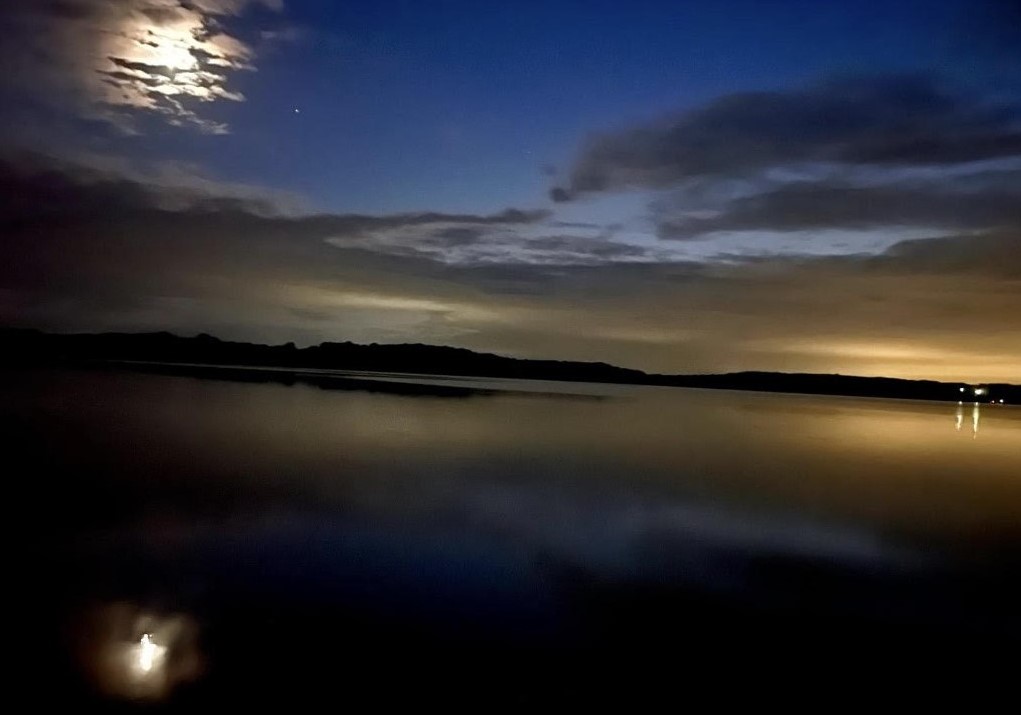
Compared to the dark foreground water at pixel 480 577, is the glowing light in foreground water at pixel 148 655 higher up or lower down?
higher up

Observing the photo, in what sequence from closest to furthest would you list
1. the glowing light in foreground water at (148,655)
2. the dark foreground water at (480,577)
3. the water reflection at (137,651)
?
the water reflection at (137,651) → the glowing light in foreground water at (148,655) → the dark foreground water at (480,577)

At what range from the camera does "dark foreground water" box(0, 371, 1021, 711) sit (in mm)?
6574

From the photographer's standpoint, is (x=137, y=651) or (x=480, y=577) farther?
(x=480, y=577)

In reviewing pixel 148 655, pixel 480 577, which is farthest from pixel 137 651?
pixel 480 577

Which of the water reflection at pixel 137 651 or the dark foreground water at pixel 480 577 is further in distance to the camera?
the dark foreground water at pixel 480 577

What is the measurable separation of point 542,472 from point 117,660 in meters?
14.9

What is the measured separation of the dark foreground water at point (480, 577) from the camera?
6.57 metres

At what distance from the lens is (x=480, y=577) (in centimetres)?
989

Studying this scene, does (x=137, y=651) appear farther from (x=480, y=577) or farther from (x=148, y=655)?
(x=480, y=577)

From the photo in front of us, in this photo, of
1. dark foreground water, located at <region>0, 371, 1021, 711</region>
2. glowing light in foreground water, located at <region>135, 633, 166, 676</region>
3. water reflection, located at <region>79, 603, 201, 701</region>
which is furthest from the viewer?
dark foreground water, located at <region>0, 371, 1021, 711</region>

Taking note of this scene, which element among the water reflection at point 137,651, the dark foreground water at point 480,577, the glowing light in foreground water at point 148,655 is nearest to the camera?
the water reflection at point 137,651

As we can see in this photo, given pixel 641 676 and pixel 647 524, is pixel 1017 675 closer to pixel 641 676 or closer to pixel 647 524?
pixel 641 676

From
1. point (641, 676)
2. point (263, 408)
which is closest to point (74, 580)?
point (641, 676)

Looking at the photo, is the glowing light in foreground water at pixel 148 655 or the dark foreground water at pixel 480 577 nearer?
the glowing light in foreground water at pixel 148 655
